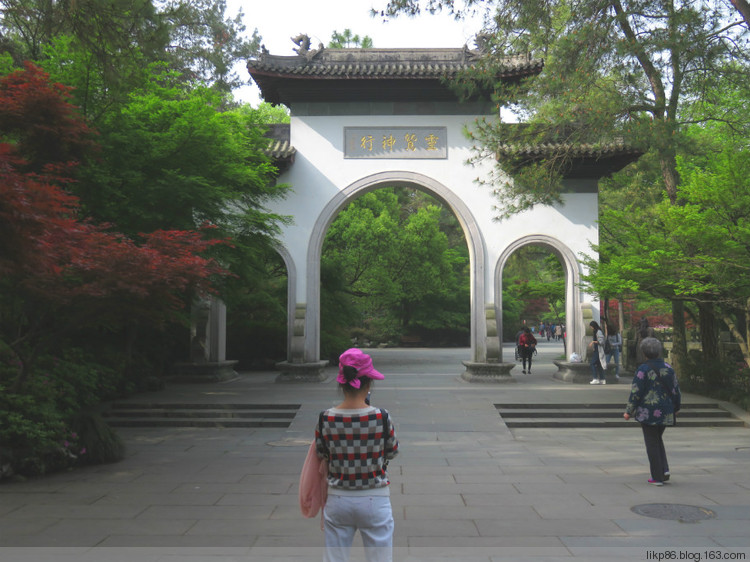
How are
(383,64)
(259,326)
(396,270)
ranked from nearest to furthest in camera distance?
1. (383,64)
2. (259,326)
3. (396,270)

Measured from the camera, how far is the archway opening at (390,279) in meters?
19.7

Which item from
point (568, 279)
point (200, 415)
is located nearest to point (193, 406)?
point (200, 415)

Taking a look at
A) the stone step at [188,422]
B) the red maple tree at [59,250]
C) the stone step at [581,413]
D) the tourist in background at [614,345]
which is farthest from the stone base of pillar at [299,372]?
the red maple tree at [59,250]

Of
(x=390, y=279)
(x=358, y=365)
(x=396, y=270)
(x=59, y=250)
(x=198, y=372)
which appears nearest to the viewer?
(x=358, y=365)

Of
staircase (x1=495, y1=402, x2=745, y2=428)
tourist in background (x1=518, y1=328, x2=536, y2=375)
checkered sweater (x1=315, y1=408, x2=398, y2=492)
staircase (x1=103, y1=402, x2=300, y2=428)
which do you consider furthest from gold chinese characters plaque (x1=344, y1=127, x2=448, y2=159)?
checkered sweater (x1=315, y1=408, x2=398, y2=492)

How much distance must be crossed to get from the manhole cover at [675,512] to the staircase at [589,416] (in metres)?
4.88

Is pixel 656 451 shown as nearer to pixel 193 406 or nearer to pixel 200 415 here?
pixel 200 415

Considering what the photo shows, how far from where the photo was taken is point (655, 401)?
6.07 m

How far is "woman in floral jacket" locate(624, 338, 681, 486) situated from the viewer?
6.04 meters

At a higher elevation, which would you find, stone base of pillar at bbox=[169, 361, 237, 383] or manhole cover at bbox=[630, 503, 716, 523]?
stone base of pillar at bbox=[169, 361, 237, 383]

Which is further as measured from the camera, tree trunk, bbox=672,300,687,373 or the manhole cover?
tree trunk, bbox=672,300,687,373

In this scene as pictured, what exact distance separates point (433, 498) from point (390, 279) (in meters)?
23.2

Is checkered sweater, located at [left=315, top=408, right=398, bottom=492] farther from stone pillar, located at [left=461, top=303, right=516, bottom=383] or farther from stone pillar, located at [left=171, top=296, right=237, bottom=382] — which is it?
stone pillar, located at [left=171, top=296, right=237, bottom=382]

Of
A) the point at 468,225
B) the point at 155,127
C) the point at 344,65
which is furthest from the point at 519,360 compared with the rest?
the point at 155,127
